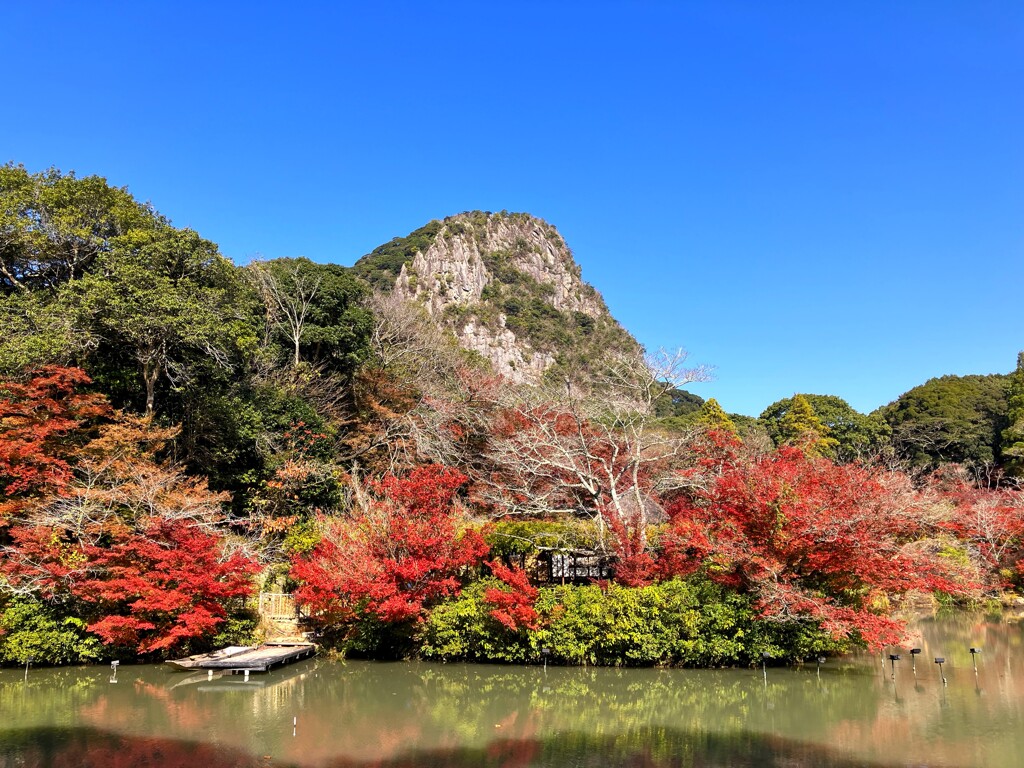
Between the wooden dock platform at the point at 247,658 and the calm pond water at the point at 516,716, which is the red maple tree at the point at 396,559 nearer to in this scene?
the wooden dock platform at the point at 247,658

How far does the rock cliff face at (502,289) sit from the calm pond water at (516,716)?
50.3 metres

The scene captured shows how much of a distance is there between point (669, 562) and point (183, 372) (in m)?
12.6

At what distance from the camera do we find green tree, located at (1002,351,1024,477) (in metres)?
28.9

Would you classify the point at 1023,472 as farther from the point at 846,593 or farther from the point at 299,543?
the point at 299,543

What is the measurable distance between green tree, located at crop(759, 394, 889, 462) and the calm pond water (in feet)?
87.8

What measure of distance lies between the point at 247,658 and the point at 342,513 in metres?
5.22

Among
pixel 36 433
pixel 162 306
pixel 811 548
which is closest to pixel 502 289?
pixel 162 306

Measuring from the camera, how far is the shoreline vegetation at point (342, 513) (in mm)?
11992

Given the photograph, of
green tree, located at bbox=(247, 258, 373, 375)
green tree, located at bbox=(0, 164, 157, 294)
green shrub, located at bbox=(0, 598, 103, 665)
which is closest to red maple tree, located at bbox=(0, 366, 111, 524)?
green shrub, located at bbox=(0, 598, 103, 665)

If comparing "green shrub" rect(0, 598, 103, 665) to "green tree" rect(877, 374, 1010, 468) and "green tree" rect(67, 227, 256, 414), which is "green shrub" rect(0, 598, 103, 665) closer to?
"green tree" rect(67, 227, 256, 414)

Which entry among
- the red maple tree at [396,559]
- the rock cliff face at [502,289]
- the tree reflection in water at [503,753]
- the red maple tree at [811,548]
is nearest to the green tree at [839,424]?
the rock cliff face at [502,289]

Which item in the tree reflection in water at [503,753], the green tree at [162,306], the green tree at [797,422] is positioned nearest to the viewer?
the tree reflection in water at [503,753]

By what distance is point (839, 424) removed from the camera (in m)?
41.6

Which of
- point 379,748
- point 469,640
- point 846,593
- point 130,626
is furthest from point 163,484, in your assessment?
point 846,593
